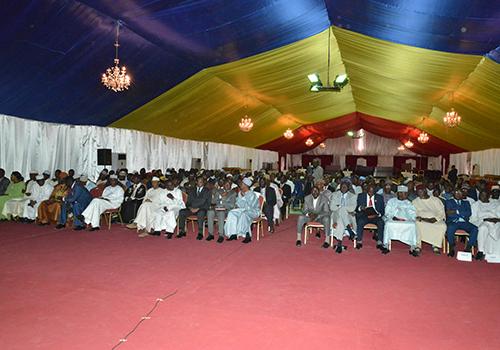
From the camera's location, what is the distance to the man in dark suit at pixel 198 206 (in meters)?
8.57

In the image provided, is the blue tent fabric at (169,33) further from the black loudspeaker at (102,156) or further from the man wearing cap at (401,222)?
the man wearing cap at (401,222)

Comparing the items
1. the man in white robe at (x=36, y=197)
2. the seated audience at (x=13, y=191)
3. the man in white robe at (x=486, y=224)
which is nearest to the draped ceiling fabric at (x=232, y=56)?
the seated audience at (x=13, y=191)

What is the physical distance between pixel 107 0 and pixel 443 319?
6474mm

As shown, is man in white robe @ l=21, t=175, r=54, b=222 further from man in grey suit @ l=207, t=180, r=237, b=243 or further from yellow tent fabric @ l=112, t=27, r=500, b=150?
man in grey suit @ l=207, t=180, r=237, b=243

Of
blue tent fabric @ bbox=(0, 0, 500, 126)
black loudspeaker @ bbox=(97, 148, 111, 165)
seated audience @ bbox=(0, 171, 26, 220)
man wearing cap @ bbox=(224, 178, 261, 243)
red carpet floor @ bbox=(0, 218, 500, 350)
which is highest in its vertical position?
blue tent fabric @ bbox=(0, 0, 500, 126)

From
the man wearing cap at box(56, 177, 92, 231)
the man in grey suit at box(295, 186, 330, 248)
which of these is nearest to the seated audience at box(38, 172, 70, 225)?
the man wearing cap at box(56, 177, 92, 231)

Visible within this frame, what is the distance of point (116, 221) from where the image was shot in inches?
413

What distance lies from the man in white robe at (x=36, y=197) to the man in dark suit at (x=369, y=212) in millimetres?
7585

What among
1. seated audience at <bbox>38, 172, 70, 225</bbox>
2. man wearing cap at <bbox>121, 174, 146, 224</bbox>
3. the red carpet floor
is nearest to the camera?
the red carpet floor

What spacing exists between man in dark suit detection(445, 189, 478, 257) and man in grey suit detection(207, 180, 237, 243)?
4186 millimetres

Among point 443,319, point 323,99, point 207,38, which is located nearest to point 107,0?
point 207,38

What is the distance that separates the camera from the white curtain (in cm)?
1038

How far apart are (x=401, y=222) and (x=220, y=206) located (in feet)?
11.9

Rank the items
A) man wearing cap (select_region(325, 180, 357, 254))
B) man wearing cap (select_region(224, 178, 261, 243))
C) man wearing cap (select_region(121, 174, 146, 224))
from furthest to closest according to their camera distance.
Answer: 1. man wearing cap (select_region(121, 174, 146, 224))
2. man wearing cap (select_region(224, 178, 261, 243))
3. man wearing cap (select_region(325, 180, 357, 254))
